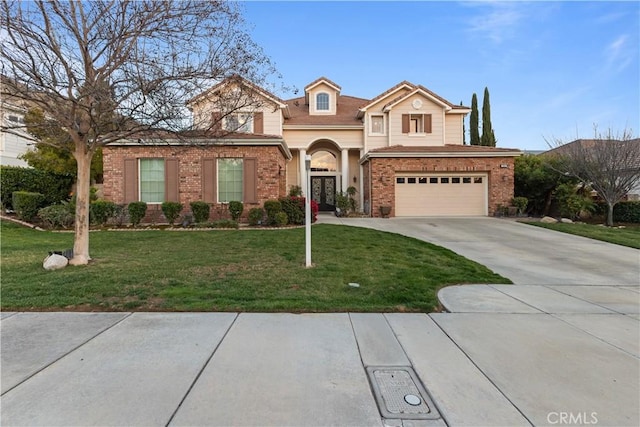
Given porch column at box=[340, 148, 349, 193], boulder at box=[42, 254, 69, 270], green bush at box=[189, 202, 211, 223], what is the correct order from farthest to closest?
porch column at box=[340, 148, 349, 193] → green bush at box=[189, 202, 211, 223] → boulder at box=[42, 254, 69, 270]

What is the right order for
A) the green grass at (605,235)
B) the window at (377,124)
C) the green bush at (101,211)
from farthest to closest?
1. the window at (377,124)
2. the green bush at (101,211)
3. the green grass at (605,235)

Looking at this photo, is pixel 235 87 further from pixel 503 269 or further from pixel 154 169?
pixel 154 169

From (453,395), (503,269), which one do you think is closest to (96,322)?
(453,395)

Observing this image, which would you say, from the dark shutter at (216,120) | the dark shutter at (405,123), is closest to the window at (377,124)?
the dark shutter at (405,123)

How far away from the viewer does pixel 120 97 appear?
624 centimetres

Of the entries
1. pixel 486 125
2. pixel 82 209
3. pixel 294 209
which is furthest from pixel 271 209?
pixel 486 125

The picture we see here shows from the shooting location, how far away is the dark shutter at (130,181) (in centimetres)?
1416

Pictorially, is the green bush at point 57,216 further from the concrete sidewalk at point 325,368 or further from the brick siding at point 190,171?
the concrete sidewalk at point 325,368

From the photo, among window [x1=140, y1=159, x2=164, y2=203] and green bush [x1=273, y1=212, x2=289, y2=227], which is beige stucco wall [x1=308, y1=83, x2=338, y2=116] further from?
window [x1=140, y1=159, x2=164, y2=203]

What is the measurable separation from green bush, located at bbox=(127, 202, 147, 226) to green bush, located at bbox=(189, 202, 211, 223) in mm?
1842

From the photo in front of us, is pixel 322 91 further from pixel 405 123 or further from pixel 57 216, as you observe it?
pixel 57 216

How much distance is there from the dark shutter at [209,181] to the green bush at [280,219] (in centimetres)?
315

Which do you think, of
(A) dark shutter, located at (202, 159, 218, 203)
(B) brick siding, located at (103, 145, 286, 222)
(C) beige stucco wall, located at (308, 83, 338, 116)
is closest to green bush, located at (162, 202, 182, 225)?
(B) brick siding, located at (103, 145, 286, 222)

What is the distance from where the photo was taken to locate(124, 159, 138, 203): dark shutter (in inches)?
558
